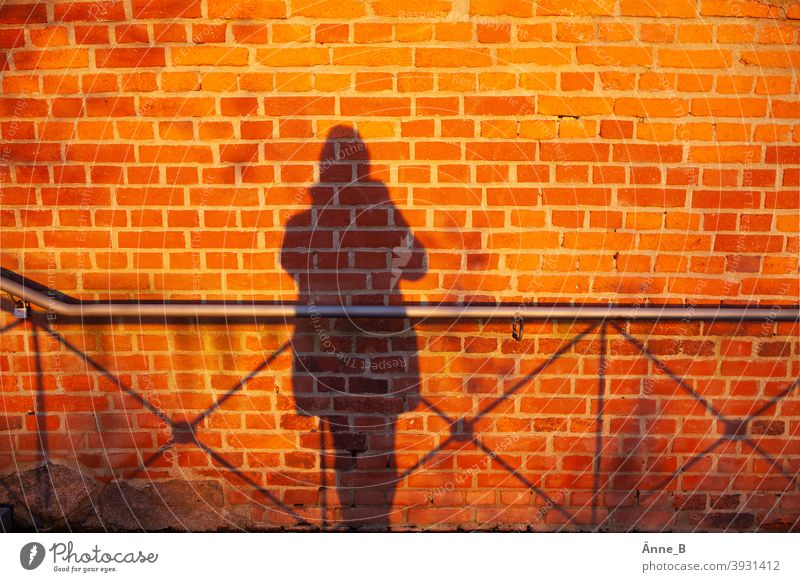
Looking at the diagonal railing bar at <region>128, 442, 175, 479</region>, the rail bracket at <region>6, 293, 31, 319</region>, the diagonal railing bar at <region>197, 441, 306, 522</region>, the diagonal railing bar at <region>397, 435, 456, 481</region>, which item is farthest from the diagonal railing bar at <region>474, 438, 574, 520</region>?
the rail bracket at <region>6, 293, 31, 319</region>

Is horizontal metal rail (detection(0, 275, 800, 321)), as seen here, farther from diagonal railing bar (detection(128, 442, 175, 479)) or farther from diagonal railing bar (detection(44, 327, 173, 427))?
diagonal railing bar (detection(128, 442, 175, 479))

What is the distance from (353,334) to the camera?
2.12m

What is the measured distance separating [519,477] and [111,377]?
5.12 ft

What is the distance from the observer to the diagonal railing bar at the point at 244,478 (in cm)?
221

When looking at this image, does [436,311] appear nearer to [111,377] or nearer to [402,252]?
[402,252]

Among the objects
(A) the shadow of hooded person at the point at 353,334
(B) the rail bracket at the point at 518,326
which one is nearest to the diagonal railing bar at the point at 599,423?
(B) the rail bracket at the point at 518,326

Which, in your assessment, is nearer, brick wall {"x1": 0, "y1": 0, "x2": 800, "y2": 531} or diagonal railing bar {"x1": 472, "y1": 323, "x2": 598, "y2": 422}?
brick wall {"x1": 0, "y1": 0, "x2": 800, "y2": 531}

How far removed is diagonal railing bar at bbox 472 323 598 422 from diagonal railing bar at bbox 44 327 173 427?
117 cm

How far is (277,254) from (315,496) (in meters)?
0.93

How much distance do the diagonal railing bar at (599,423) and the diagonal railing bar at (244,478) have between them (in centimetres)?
111

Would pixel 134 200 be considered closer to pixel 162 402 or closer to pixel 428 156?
pixel 162 402

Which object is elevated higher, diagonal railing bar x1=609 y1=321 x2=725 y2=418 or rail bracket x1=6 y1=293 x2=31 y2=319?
rail bracket x1=6 y1=293 x2=31 y2=319

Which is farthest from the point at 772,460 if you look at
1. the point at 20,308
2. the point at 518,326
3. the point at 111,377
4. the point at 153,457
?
the point at 20,308

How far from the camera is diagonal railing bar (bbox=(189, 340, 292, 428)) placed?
214cm
